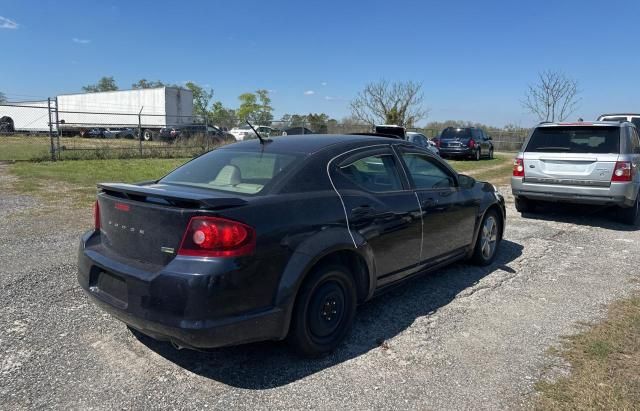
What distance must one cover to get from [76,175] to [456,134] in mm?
17399

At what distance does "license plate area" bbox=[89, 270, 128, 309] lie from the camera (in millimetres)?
2990

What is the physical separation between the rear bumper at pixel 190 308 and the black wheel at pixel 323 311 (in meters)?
0.18

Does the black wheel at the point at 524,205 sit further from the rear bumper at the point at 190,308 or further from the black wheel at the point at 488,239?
the rear bumper at the point at 190,308

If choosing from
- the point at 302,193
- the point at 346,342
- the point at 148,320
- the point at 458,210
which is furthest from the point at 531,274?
the point at 148,320

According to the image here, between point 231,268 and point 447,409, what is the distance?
1.52 metres

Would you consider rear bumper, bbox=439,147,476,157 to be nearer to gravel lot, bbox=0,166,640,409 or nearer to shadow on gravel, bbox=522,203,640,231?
shadow on gravel, bbox=522,203,640,231

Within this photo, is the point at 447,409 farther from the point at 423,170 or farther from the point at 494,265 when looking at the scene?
the point at 494,265

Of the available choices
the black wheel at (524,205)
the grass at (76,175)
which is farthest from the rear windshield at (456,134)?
the black wheel at (524,205)

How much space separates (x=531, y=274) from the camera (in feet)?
17.6

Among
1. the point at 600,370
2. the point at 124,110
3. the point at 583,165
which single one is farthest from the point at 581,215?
the point at 124,110

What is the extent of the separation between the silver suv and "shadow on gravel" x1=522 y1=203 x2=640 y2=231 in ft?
1.02

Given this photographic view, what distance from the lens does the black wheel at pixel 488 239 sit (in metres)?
5.45

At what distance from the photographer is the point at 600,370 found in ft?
10.5

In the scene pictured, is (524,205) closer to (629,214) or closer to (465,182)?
(629,214)
